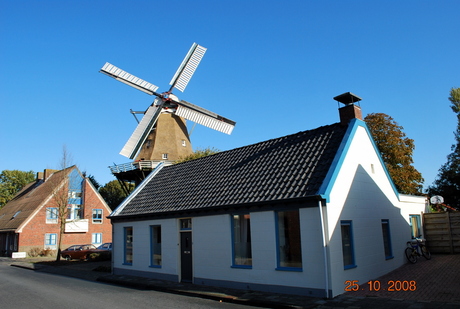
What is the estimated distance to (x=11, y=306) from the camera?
1059 cm

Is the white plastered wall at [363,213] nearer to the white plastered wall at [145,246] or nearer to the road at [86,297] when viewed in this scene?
the road at [86,297]

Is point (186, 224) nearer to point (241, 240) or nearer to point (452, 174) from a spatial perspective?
point (241, 240)

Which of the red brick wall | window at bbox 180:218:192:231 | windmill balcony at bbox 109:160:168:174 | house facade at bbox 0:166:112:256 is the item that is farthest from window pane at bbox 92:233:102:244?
window at bbox 180:218:192:231

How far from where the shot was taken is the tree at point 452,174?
1452 inches

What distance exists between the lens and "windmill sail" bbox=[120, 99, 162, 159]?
3148cm

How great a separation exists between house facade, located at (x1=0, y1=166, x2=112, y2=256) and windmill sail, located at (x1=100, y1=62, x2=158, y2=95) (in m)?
10.3

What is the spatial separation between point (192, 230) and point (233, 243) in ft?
7.33

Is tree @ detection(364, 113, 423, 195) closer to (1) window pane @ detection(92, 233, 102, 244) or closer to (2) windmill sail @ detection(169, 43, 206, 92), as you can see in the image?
(2) windmill sail @ detection(169, 43, 206, 92)

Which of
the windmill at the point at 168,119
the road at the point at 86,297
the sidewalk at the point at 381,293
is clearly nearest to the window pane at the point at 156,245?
the sidewalk at the point at 381,293

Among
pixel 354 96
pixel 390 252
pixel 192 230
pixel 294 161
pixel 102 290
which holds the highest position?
pixel 354 96

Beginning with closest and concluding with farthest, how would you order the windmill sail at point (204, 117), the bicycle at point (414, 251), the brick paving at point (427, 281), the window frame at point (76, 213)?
the brick paving at point (427, 281), the bicycle at point (414, 251), the windmill sail at point (204, 117), the window frame at point (76, 213)

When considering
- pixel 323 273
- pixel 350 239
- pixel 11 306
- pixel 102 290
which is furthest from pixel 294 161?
pixel 11 306

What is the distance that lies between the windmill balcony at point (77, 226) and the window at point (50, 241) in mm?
1413

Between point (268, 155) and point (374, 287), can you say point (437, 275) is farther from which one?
point (268, 155)
